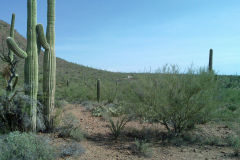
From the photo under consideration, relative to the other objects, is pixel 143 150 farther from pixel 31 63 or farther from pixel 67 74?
pixel 67 74

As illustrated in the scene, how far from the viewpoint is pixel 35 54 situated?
7.14 m

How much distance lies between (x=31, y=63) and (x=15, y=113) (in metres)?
1.69

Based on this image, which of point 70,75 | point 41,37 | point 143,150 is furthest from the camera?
point 70,75

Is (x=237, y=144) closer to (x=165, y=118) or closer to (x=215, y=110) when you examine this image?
(x=215, y=110)

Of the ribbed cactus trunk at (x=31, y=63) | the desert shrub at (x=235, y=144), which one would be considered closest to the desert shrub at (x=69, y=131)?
the ribbed cactus trunk at (x=31, y=63)

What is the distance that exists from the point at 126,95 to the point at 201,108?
266cm

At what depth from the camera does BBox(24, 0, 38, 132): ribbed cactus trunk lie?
272 inches

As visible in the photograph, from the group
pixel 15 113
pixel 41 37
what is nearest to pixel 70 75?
pixel 41 37

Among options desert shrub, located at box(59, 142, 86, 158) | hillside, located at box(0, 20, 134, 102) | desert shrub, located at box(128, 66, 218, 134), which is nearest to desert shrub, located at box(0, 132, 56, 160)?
desert shrub, located at box(59, 142, 86, 158)

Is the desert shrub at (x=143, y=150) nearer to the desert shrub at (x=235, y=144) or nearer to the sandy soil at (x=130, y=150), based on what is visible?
the sandy soil at (x=130, y=150)

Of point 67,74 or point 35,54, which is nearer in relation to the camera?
point 35,54

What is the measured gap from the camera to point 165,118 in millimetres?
7457

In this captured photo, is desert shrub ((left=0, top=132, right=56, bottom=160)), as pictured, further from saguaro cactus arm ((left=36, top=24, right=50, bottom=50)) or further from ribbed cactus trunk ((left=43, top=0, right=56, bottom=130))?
saguaro cactus arm ((left=36, top=24, right=50, bottom=50))

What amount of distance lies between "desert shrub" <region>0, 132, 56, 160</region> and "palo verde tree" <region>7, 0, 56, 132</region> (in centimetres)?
188
